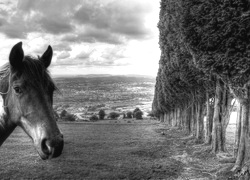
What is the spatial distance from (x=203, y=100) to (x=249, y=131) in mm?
11983

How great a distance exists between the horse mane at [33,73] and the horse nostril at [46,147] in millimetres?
985

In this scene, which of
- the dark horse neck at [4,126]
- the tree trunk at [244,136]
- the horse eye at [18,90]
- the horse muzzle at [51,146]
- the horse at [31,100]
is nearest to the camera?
the horse muzzle at [51,146]

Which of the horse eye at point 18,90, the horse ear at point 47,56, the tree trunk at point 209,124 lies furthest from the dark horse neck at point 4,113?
the tree trunk at point 209,124

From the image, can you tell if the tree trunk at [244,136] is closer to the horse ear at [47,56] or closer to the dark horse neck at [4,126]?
the horse ear at [47,56]

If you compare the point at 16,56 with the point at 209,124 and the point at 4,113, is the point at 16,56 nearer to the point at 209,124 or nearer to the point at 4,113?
the point at 4,113

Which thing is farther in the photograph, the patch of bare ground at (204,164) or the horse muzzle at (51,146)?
the patch of bare ground at (204,164)

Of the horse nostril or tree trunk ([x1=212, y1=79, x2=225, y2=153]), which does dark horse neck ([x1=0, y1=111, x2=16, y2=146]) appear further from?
tree trunk ([x1=212, y1=79, x2=225, y2=153])

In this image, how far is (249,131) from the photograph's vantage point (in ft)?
38.5

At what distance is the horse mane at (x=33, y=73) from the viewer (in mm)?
4289

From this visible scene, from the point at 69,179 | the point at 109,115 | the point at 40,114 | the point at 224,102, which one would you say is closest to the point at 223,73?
the point at 224,102

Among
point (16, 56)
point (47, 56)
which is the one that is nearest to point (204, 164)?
point (47, 56)

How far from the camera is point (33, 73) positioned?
4.34 m

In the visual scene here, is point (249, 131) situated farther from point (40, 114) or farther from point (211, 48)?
point (40, 114)

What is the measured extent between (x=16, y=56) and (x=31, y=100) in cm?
80
